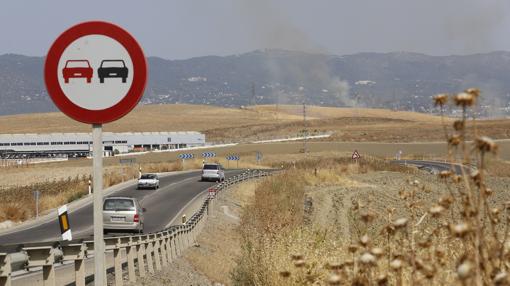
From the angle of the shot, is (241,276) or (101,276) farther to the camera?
(241,276)

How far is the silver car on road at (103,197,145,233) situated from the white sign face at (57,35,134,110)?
83.0 feet

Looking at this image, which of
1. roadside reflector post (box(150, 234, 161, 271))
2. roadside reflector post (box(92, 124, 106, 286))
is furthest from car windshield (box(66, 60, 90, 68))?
roadside reflector post (box(150, 234, 161, 271))

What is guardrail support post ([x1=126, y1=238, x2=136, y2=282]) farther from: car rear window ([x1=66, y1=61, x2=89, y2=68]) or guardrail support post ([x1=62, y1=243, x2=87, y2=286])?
car rear window ([x1=66, y1=61, x2=89, y2=68])

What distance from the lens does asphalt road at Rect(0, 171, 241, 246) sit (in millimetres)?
31198

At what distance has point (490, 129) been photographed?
16075cm

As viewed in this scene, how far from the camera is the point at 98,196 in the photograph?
539 cm

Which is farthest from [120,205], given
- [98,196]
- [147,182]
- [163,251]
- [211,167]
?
[211,167]

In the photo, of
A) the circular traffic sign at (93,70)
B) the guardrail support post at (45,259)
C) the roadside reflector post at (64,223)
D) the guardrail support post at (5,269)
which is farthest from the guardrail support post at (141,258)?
the circular traffic sign at (93,70)

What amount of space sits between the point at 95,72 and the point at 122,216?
25.5 meters

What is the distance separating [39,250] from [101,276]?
4.87 meters

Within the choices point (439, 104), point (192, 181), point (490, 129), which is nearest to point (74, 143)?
point (490, 129)

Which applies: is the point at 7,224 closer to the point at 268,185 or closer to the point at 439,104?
the point at 268,185

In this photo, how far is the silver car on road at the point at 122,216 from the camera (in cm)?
3059

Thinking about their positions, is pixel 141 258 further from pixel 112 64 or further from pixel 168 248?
pixel 112 64
